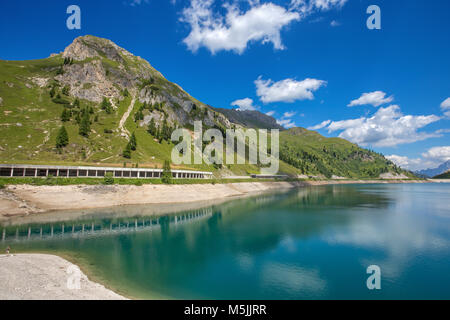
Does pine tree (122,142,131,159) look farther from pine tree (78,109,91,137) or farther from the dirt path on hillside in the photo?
pine tree (78,109,91,137)

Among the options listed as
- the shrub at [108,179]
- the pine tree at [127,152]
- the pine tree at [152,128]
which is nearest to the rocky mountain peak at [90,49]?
the pine tree at [152,128]

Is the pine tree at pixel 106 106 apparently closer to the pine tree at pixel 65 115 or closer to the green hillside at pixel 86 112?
the green hillside at pixel 86 112

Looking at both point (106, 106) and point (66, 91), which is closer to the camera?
point (66, 91)

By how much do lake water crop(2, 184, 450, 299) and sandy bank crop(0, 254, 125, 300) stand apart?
1989 millimetres

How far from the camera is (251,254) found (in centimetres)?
2983

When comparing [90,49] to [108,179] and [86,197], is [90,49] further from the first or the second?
[86,197]

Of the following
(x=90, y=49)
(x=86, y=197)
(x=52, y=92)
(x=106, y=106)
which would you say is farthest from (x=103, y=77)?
(x=86, y=197)

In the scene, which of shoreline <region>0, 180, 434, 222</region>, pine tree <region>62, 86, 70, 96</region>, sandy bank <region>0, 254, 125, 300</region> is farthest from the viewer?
pine tree <region>62, 86, 70, 96</region>

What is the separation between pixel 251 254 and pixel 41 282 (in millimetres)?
21902

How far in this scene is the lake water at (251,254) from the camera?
2039cm

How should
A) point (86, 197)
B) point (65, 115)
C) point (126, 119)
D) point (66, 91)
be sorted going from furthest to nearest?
point (126, 119) → point (66, 91) → point (65, 115) → point (86, 197)

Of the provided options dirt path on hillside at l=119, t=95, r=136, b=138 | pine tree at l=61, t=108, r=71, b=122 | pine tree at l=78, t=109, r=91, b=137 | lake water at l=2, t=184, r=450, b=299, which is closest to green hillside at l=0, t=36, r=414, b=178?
pine tree at l=78, t=109, r=91, b=137

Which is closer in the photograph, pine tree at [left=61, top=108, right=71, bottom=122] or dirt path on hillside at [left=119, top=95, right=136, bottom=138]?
pine tree at [left=61, top=108, right=71, bottom=122]

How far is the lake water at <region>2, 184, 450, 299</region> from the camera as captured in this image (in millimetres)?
20391
